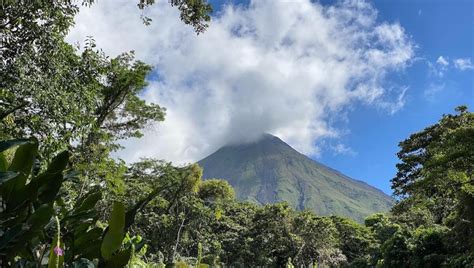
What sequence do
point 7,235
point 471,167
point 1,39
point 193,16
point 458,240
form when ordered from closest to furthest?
point 7,235
point 193,16
point 1,39
point 471,167
point 458,240

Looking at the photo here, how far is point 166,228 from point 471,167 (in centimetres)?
1901

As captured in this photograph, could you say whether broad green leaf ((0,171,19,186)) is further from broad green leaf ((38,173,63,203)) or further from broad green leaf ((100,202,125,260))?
broad green leaf ((100,202,125,260))

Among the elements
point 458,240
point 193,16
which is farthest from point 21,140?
point 458,240

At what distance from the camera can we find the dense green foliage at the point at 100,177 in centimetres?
96

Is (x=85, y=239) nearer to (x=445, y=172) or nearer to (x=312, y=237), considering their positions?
(x=445, y=172)

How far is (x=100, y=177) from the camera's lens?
13.7 meters

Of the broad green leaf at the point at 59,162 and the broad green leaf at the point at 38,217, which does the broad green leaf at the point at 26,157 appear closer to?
the broad green leaf at the point at 59,162

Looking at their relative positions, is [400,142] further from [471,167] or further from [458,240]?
[471,167]

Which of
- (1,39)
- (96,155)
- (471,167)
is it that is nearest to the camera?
(1,39)

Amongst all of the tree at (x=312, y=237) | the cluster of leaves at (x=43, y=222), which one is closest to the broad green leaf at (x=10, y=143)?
the cluster of leaves at (x=43, y=222)

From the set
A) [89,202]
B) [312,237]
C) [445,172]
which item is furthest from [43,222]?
[312,237]

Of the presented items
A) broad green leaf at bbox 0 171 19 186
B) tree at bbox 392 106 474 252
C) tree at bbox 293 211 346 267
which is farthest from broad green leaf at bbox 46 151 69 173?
tree at bbox 293 211 346 267

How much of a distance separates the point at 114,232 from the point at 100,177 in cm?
1358

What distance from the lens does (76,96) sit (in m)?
9.10
